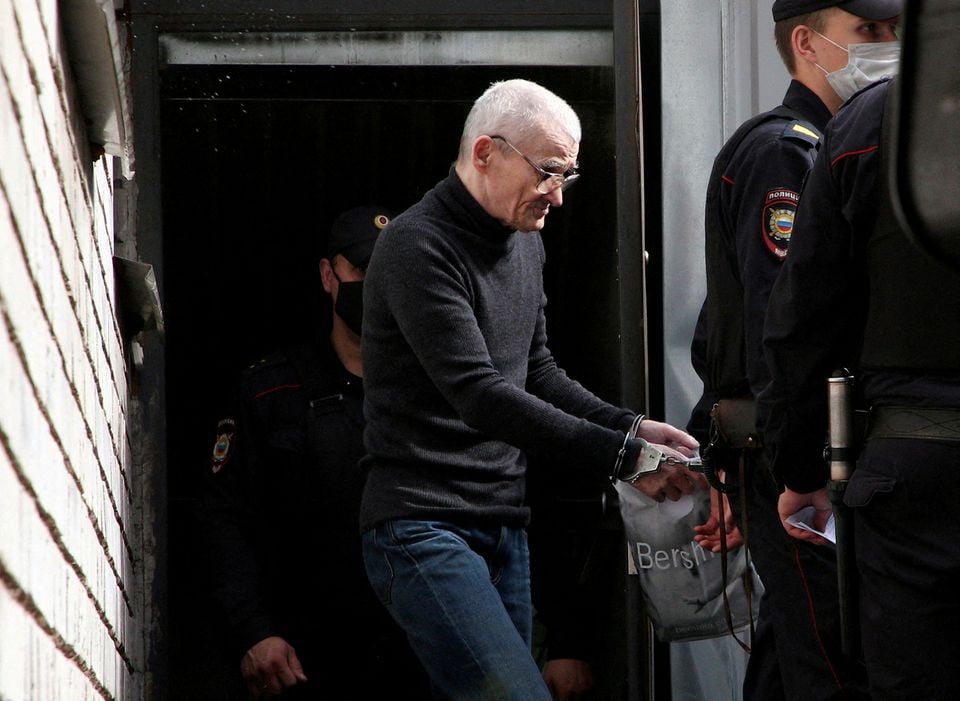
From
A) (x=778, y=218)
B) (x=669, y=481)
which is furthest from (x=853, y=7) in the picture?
(x=669, y=481)

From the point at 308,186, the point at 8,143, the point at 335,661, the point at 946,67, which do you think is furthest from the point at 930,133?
the point at 308,186

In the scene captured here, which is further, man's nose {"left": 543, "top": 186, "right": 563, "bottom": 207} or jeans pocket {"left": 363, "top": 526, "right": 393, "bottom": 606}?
man's nose {"left": 543, "top": 186, "right": 563, "bottom": 207}

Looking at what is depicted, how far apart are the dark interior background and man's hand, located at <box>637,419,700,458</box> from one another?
114 cm

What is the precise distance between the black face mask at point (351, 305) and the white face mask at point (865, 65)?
5.53 ft

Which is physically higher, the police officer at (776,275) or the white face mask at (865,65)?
the white face mask at (865,65)

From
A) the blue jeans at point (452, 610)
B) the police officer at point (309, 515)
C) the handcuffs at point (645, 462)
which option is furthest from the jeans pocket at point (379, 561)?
the police officer at point (309, 515)

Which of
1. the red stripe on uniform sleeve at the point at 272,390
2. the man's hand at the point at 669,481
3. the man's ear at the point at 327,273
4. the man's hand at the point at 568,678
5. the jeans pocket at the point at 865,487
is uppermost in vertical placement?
the man's ear at the point at 327,273

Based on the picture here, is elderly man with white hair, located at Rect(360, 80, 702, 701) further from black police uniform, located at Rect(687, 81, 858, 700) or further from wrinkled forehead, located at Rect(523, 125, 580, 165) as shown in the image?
black police uniform, located at Rect(687, 81, 858, 700)

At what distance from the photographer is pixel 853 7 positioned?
2682mm

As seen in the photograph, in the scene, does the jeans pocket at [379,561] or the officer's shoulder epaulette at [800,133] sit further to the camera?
the jeans pocket at [379,561]

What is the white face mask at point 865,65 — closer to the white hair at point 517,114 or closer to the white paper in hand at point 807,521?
the white hair at point 517,114

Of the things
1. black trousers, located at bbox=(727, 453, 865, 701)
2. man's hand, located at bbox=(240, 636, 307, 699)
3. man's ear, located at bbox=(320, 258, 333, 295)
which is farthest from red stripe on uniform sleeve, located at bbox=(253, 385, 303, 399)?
black trousers, located at bbox=(727, 453, 865, 701)

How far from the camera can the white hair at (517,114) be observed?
9.65 ft

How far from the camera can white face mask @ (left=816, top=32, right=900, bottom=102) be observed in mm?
2654
